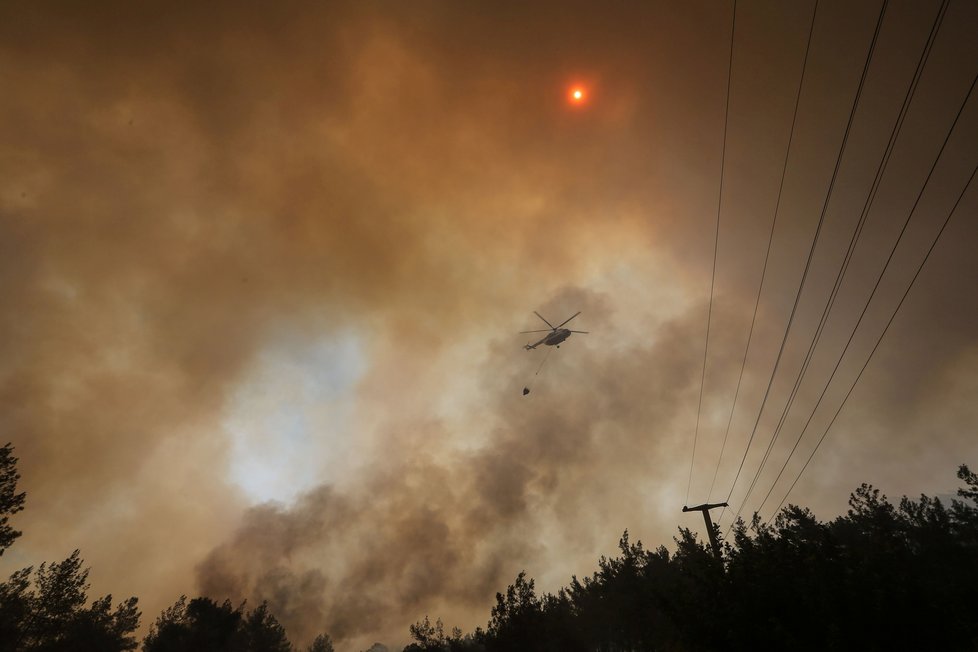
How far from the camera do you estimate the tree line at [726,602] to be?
1736 cm

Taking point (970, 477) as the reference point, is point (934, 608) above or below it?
below

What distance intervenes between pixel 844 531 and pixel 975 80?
74687mm

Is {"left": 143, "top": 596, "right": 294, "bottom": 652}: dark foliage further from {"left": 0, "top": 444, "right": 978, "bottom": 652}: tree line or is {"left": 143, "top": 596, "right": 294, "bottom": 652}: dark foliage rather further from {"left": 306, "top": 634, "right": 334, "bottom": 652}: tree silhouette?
{"left": 306, "top": 634, "right": 334, "bottom": 652}: tree silhouette

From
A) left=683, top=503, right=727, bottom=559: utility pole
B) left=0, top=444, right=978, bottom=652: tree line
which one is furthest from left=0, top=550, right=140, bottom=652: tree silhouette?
left=683, top=503, right=727, bottom=559: utility pole

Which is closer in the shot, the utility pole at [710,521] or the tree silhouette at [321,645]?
the utility pole at [710,521]

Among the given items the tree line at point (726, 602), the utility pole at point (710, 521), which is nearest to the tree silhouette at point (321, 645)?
the tree line at point (726, 602)

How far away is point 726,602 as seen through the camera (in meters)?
18.9

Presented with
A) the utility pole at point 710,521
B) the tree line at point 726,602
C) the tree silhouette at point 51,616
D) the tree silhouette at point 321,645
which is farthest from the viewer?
the tree silhouette at point 321,645

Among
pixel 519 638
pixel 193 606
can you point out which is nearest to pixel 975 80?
pixel 519 638

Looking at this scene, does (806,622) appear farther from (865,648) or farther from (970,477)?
(970,477)

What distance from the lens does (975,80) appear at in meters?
9.40

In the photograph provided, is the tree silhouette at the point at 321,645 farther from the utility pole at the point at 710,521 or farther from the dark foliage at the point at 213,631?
the utility pole at the point at 710,521

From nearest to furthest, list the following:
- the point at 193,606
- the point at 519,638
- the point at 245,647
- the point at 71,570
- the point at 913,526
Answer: the point at 519,638 → the point at 913,526 → the point at 71,570 → the point at 193,606 → the point at 245,647

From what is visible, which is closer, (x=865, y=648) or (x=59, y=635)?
(x=865, y=648)
